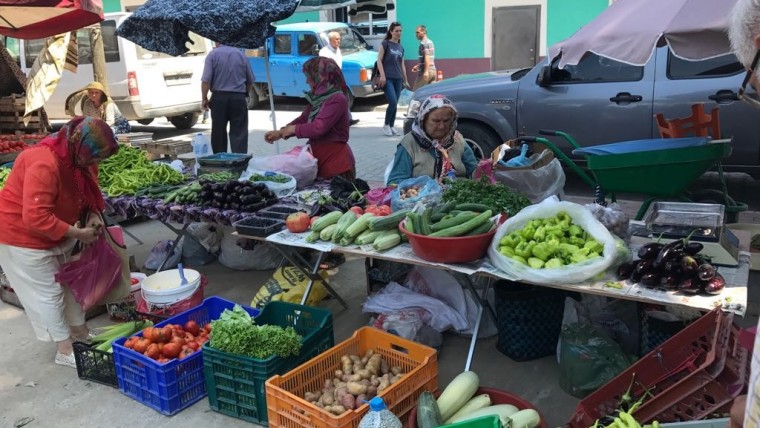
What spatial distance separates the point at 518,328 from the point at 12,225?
10.5ft

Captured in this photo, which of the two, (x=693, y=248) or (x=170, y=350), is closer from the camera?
(x=693, y=248)

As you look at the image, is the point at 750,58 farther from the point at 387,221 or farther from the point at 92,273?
the point at 92,273

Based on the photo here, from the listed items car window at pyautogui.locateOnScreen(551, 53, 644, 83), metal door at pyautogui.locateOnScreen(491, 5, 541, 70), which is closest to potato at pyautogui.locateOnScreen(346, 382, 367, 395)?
car window at pyautogui.locateOnScreen(551, 53, 644, 83)

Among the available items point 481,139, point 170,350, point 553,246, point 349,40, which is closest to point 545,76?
point 481,139

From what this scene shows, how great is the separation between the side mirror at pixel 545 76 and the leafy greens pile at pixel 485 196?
3.86 meters

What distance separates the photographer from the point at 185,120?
555 inches

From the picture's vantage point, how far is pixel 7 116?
912 centimetres

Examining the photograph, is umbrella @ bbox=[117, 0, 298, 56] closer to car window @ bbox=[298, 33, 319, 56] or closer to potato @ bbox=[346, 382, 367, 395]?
potato @ bbox=[346, 382, 367, 395]

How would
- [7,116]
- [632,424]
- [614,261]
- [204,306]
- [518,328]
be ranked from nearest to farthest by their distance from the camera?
[632,424], [614,261], [518,328], [204,306], [7,116]

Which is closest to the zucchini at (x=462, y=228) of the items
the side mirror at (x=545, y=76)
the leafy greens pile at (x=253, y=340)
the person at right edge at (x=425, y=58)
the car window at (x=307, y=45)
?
the leafy greens pile at (x=253, y=340)

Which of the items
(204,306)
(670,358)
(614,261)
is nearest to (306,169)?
(204,306)

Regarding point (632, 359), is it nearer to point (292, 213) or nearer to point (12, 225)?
point (292, 213)

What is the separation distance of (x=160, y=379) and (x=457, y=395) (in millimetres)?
1672

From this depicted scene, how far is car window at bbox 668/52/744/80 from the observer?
21.6ft
